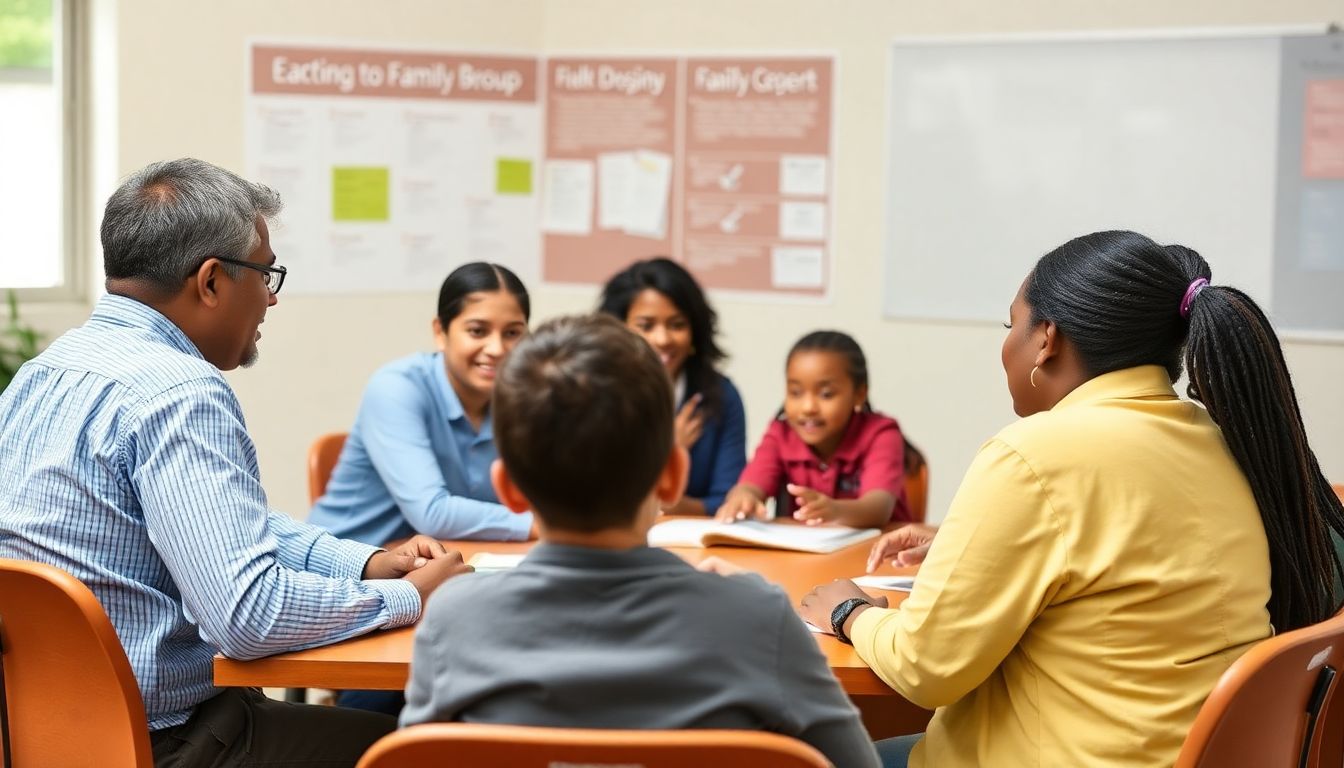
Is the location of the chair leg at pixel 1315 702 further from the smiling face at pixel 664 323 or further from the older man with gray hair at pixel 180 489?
the smiling face at pixel 664 323

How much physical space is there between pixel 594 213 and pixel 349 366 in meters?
1.05

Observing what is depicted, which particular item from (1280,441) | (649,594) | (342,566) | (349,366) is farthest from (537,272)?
(649,594)

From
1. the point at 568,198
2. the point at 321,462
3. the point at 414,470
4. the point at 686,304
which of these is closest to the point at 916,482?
the point at 686,304

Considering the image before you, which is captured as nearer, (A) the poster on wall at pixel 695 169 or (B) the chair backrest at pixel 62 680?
(B) the chair backrest at pixel 62 680

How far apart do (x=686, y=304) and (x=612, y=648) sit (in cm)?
244

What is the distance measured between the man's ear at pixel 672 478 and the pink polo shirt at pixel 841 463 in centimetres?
180

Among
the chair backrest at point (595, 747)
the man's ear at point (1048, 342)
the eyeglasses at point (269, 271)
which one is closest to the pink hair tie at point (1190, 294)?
the man's ear at point (1048, 342)

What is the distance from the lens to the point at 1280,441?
6.03ft

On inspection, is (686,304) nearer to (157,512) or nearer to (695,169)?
(695,169)

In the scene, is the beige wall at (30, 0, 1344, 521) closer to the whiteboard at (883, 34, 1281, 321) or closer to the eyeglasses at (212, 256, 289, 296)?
the whiteboard at (883, 34, 1281, 321)

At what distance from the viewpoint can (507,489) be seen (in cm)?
142

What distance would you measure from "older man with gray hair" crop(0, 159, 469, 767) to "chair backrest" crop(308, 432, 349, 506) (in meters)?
1.21

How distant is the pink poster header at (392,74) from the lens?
474cm

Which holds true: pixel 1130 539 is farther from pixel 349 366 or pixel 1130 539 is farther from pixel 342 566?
pixel 349 366
